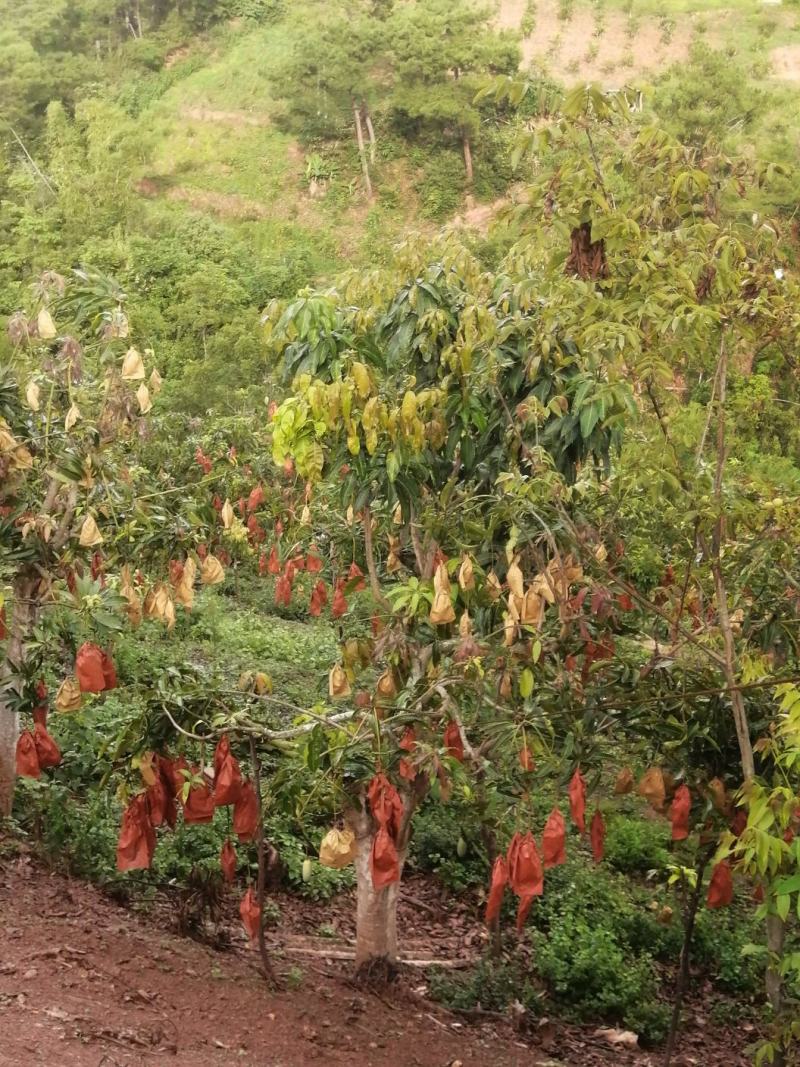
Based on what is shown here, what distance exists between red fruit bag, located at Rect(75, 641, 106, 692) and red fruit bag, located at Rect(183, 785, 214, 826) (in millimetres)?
507

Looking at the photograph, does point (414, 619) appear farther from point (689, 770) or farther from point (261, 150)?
point (261, 150)

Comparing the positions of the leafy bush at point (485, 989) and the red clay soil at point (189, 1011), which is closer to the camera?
the red clay soil at point (189, 1011)

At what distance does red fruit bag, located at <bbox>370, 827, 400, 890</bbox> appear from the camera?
10.7 ft

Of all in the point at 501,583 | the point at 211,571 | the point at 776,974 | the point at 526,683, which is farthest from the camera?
the point at 211,571

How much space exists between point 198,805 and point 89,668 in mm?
607

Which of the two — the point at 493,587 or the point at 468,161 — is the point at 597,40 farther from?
the point at 493,587

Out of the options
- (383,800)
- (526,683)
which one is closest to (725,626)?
(526,683)

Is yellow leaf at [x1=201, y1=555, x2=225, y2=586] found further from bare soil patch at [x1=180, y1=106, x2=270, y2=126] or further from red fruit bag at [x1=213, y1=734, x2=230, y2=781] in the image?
bare soil patch at [x1=180, y1=106, x2=270, y2=126]

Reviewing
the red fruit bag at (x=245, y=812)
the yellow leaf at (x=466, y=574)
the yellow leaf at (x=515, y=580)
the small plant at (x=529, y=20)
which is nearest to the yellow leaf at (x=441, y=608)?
the yellow leaf at (x=466, y=574)

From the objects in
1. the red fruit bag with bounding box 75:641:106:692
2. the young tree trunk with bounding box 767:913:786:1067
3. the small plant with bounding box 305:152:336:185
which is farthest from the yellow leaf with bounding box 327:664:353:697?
the small plant with bounding box 305:152:336:185

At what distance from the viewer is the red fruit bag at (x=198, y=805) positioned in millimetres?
3529

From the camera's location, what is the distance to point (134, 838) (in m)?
3.57

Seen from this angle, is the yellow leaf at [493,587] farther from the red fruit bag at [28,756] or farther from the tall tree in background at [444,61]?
the tall tree in background at [444,61]

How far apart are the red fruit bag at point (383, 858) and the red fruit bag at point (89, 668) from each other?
1.13 m
